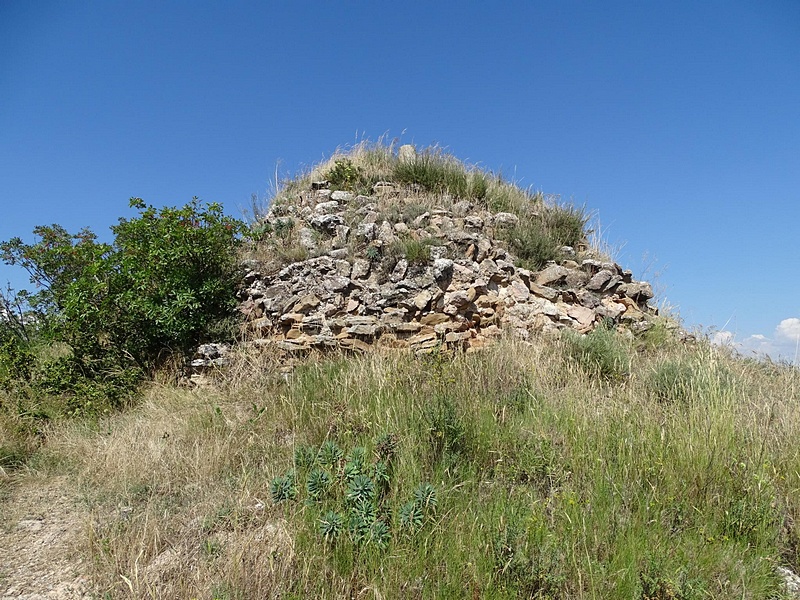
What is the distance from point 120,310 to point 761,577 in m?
7.73

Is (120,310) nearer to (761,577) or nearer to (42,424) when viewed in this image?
(42,424)

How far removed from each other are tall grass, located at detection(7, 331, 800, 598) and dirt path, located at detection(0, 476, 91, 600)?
19cm

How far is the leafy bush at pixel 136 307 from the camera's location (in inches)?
263

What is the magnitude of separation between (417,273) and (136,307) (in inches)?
161

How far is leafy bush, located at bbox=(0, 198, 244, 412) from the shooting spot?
21.9 feet

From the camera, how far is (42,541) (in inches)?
139

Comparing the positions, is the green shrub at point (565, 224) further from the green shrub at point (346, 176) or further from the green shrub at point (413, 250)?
the green shrub at point (346, 176)

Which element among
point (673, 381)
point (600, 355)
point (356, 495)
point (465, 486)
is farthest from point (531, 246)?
point (356, 495)

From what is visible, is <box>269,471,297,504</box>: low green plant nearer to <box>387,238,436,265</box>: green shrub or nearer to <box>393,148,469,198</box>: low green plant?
<box>387,238,436,265</box>: green shrub

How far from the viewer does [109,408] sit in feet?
20.4

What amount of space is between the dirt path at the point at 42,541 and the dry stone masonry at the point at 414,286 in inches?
122

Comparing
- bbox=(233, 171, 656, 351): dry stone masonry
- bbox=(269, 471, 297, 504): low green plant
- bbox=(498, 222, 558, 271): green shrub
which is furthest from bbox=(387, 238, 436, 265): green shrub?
bbox=(269, 471, 297, 504): low green plant

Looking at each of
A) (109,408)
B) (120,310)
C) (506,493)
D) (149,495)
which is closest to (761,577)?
(506,493)

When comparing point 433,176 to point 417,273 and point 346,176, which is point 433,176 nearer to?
point 346,176
